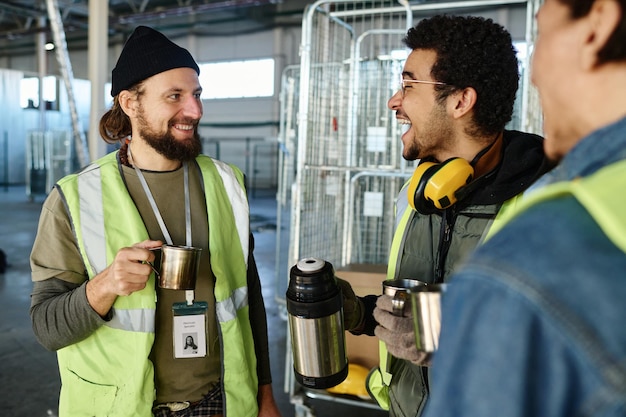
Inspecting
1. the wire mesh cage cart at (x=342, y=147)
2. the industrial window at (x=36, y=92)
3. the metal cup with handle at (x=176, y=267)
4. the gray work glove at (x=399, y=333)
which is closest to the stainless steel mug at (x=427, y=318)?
the gray work glove at (x=399, y=333)

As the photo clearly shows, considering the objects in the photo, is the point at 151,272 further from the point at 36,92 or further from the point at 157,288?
the point at 36,92

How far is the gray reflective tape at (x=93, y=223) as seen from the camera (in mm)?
1587

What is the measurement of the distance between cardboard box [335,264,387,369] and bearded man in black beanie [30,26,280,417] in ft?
4.42

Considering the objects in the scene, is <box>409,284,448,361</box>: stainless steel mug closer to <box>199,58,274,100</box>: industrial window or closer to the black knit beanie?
the black knit beanie

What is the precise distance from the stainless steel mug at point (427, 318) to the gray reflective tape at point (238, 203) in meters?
0.97

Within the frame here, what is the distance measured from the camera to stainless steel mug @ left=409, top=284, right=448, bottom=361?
3.08ft

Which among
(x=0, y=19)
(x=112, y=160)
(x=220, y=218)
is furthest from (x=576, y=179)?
(x=0, y=19)

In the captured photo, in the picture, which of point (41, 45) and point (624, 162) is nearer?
point (624, 162)

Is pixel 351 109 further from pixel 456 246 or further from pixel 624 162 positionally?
pixel 624 162

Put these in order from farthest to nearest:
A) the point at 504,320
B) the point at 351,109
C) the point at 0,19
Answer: the point at 0,19 < the point at 351,109 < the point at 504,320

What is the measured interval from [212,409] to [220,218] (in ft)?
1.95

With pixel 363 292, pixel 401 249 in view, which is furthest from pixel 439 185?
pixel 363 292

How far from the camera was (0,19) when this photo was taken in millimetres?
19297

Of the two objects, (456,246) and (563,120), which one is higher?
(563,120)
